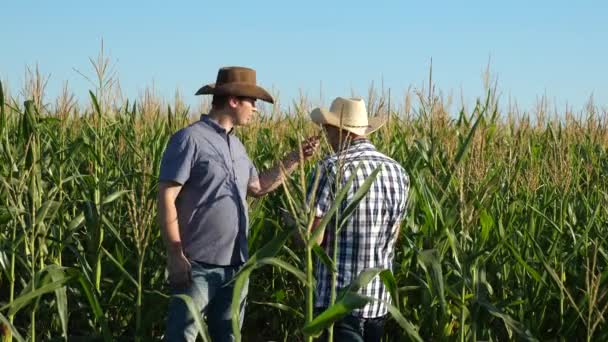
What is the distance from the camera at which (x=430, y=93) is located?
13.6 feet

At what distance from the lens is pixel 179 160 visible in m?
3.53

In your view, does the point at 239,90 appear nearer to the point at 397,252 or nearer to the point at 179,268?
the point at 179,268

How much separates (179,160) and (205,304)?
23.7 inches

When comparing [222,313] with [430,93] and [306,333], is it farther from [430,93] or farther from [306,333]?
[430,93]

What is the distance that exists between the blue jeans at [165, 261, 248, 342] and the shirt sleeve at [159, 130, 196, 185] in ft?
1.22

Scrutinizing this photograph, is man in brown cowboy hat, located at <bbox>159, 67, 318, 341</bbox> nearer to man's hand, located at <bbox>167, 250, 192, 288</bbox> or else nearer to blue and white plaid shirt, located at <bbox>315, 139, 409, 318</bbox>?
man's hand, located at <bbox>167, 250, 192, 288</bbox>

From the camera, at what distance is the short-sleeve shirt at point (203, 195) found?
3.55 meters

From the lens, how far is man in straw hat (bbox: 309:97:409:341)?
3.45 meters

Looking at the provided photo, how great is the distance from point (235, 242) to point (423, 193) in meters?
0.92

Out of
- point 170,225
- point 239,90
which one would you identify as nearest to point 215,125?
point 239,90

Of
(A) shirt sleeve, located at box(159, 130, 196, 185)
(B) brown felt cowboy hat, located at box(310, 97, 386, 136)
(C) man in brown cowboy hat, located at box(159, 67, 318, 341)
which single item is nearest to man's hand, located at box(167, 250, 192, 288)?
(C) man in brown cowboy hat, located at box(159, 67, 318, 341)

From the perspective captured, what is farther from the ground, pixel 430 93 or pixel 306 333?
pixel 430 93

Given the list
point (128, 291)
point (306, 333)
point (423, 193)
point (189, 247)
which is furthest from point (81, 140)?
point (306, 333)

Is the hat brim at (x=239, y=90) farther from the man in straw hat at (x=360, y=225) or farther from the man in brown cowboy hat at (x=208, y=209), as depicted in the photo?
the man in straw hat at (x=360, y=225)
